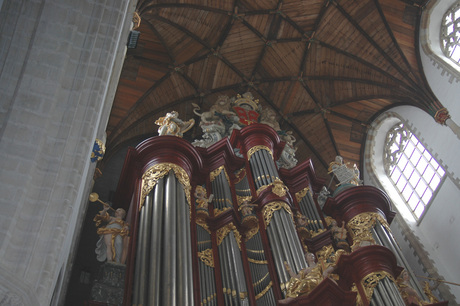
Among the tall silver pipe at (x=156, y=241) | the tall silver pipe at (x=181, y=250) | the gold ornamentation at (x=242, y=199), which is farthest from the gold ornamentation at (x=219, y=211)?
the tall silver pipe at (x=156, y=241)

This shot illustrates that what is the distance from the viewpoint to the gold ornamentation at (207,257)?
8.38 metres

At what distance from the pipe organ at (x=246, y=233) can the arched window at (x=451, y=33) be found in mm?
4089

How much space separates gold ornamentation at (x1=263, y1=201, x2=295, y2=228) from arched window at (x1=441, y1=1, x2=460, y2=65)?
5919 millimetres

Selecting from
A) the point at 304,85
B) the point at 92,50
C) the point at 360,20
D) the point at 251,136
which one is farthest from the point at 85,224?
the point at 360,20

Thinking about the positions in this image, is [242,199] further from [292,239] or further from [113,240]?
[113,240]

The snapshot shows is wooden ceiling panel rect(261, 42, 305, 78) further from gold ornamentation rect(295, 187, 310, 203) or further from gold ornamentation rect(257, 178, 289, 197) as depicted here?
gold ornamentation rect(257, 178, 289, 197)

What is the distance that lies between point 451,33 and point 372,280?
25.4 ft

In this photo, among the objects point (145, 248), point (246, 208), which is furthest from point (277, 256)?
point (145, 248)

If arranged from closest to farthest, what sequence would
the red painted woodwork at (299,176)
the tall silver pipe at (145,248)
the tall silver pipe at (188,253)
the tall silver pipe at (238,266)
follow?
the tall silver pipe at (145,248), the tall silver pipe at (188,253), the tall silver pipe at (238,266), the red painted woodwork at (299,176)

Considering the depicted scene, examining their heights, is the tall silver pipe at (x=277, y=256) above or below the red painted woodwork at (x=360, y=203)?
below

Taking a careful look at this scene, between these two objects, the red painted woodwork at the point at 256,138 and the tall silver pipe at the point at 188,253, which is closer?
the tall silver pipe at the point at 188,253

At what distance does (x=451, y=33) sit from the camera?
13.0m

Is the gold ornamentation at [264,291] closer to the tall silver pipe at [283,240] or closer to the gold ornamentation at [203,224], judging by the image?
the tall silver pipe at [283,240]

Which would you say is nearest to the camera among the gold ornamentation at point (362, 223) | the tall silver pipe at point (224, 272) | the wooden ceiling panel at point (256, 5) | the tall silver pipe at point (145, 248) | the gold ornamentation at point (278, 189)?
the tall silver pipe at point (145, 248)
